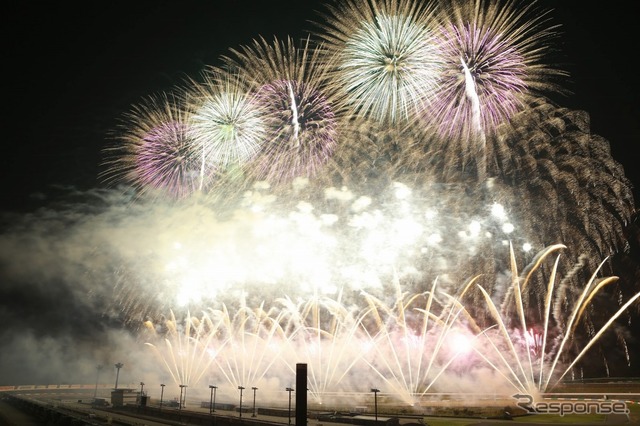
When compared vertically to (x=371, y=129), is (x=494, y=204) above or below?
below

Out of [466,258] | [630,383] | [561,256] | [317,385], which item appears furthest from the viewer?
[317,385]

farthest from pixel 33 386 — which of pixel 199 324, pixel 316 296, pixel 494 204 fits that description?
pixel 494 204

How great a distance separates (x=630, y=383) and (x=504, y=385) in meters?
11.5

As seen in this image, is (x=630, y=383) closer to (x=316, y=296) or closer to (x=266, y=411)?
(x=316, y=296)

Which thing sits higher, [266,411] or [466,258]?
[466,258]

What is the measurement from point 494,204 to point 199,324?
38.2 meters

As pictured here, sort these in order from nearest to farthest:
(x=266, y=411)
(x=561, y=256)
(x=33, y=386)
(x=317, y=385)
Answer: (x=561, y=256) → (x=266, y=411) → (x=317, y=385) → (x=33, y=386)

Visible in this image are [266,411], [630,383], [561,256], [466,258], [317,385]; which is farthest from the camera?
[317,385]

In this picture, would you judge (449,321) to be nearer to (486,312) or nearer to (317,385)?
(486,312)

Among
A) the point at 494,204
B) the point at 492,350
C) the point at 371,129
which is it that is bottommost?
the point at 492,350

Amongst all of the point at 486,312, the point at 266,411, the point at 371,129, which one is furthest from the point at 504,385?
the point at 371,129

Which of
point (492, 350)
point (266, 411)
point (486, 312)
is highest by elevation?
point (486, 312)

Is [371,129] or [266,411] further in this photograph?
[266,411]

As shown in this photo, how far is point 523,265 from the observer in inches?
1458
